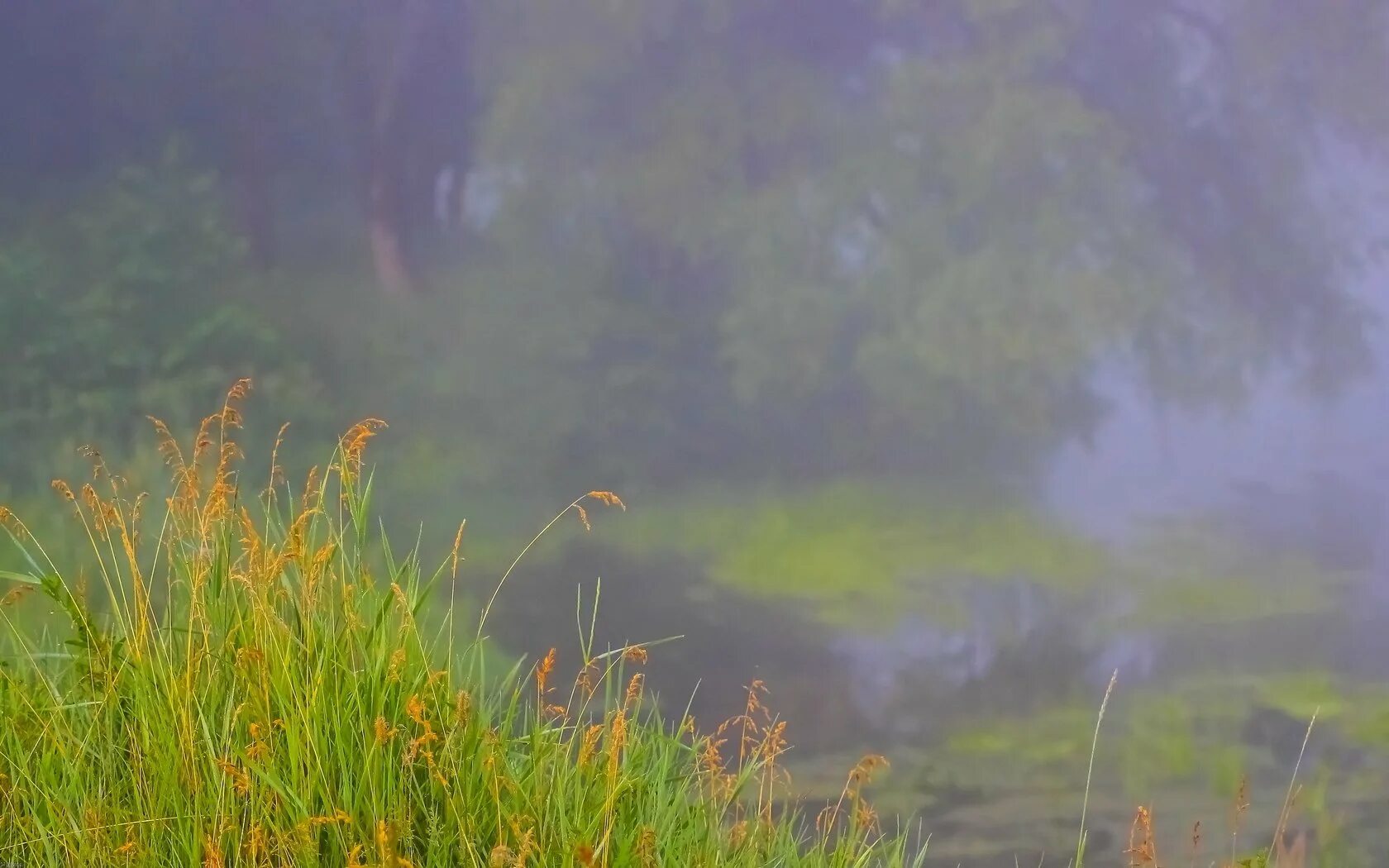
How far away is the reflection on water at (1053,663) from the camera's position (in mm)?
3088

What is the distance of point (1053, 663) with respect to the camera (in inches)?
125

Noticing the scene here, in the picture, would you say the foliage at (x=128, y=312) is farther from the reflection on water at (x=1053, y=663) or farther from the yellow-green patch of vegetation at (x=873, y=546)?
the yellow-green patch of vegetation at (x=873, y=546)

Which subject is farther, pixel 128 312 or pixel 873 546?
pixel 873 546

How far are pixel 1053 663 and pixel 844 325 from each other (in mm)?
996

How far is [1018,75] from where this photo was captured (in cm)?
320

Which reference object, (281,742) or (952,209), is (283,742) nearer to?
(281,742)

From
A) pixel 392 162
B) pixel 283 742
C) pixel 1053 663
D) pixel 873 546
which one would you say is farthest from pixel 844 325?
pixel 283 742

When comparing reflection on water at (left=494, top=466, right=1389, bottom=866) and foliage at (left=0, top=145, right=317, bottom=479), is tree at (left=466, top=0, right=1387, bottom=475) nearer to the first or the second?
reflection on water at (left=494, top=466, right=1389, bottom=866)

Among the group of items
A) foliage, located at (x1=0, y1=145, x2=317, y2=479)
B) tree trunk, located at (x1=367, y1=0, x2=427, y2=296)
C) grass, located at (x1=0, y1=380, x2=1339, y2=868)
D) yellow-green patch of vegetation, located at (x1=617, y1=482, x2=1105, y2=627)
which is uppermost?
tree trunk, located at (x1=367, y1=0, x2=427, y2=296)

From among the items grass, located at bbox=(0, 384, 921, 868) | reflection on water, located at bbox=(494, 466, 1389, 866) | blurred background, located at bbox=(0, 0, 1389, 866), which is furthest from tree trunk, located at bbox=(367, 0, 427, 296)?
grass, located at bbox=(0, 384, 921, 868)

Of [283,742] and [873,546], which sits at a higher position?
[873,546]

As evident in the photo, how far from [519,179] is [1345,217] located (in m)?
2.12

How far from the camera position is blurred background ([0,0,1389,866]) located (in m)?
3.07

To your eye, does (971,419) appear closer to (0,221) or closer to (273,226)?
(273,226)
